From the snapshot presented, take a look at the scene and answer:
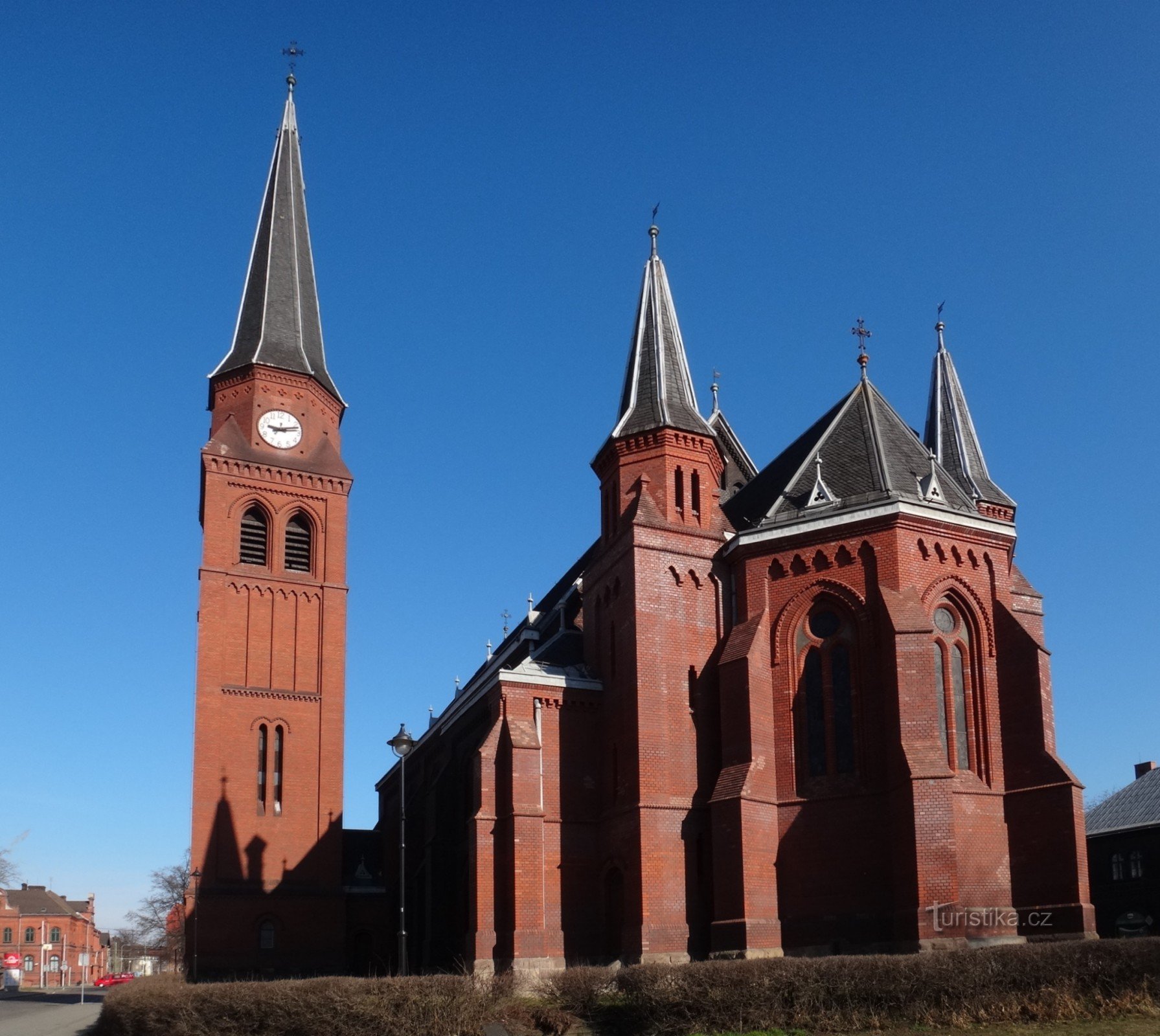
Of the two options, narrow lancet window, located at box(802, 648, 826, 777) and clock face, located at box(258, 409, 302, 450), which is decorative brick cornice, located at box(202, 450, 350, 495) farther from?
narrow lancet window, located at box(802, 648, 826, 777)

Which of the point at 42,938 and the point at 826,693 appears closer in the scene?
the point at 826,693

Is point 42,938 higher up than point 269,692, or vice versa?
point 269,692

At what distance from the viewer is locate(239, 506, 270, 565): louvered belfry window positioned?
5238 cm

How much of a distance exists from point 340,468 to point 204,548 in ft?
23.0

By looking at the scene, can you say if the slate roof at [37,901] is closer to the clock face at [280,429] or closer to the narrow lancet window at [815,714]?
the clock face at [280,429]

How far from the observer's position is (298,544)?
53750 mm

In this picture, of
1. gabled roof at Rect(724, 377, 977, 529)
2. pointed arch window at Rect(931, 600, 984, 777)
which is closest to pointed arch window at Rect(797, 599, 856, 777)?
pointed arch window at Rect(931, 600, 984, 777)

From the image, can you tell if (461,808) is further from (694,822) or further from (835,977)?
(835,977)

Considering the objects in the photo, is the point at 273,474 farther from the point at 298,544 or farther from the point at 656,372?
the point at 656,372

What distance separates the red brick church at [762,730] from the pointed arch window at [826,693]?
2.6 inches

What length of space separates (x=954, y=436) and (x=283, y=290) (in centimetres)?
2995

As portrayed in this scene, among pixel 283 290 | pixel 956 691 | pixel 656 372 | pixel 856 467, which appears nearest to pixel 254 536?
pixel 283 290

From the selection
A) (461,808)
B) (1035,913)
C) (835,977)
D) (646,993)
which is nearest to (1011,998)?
(835,977)

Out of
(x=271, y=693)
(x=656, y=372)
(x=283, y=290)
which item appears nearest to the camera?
(x=656, y=372)
